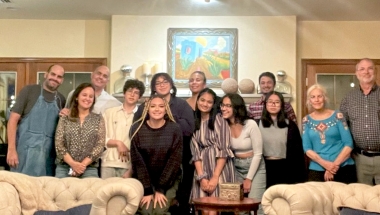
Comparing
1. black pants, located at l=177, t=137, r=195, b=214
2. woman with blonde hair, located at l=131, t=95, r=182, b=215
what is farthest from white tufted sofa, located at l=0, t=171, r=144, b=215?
black pants, located at l=177, t=137, r=195, b=214

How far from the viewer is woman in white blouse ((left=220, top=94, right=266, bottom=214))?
145 inches

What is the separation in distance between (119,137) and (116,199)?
771 mm

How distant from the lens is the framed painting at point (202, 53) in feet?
18.7

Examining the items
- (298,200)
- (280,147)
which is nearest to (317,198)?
(298,200)

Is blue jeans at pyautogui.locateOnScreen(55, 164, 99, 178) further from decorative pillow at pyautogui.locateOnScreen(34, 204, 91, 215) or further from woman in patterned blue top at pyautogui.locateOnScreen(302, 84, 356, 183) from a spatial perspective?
woman in patterned blue top at pyautogui.locateOnScreen(302, 84, 356, 183)

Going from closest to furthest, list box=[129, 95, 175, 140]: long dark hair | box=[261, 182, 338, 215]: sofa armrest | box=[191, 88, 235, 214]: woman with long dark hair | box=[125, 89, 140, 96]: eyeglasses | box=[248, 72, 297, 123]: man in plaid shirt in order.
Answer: box=[261, 182, 338, 215]: sofa armrest < box=[129, 95, 175, 140]: long dark hair < box=[191, 88, 235, 214]: woman with long dark hair < box=[125, 89, 140, 96]: eyeglasses < box=[248, 72, 297, 123]: man in plaid shirt

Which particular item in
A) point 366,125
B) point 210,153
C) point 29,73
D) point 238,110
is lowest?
point 210,153

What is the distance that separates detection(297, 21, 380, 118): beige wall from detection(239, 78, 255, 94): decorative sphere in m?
0.83

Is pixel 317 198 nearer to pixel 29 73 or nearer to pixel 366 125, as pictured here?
pixel 366 125

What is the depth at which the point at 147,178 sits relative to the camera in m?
3.22

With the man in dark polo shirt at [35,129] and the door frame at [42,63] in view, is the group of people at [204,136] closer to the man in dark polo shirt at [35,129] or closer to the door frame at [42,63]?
the man in dark polo shirt at [35,129]

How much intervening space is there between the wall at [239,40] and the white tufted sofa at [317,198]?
272 cm

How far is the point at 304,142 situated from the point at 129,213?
1586mm

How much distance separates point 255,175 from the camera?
146 inches
